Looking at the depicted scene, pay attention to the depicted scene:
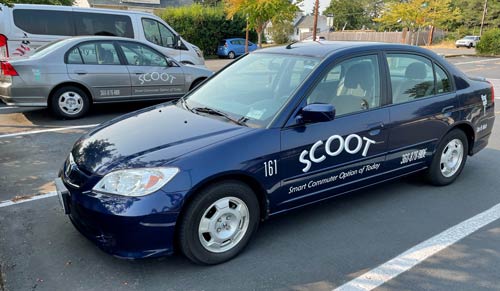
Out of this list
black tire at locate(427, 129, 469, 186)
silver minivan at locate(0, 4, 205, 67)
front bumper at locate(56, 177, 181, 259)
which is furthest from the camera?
silver minivan at locate(0, 4, 205, 67)

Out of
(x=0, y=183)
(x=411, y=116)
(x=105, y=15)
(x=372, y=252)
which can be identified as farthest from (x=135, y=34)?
(x=372, y=252)

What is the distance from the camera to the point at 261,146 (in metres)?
3.09

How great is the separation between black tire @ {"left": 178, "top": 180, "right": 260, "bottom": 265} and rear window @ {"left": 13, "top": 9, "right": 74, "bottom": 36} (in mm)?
9251

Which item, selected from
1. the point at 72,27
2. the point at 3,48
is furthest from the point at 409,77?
the point at 3,48

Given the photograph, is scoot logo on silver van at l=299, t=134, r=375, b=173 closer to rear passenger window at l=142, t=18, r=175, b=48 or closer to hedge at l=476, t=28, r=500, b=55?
rear passenger window at l=142, t=18, r=175, b=48

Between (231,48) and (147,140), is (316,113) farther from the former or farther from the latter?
(231,48)

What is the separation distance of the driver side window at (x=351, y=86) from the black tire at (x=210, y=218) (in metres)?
1.00

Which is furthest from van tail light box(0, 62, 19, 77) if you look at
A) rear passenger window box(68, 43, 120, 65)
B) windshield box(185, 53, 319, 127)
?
windshield box(185, 53, 319, 127)

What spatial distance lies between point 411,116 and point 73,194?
3.14 m

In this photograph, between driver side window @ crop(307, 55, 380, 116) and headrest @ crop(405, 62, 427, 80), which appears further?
headrest @ crop(405, 62, 427, 80)

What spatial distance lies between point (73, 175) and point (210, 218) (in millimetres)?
1077

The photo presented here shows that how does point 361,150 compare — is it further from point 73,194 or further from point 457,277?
point 73,194

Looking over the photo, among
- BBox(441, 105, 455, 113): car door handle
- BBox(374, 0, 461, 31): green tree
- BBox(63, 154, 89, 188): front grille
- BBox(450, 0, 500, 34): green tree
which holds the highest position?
BBox(450, 0, 500, 34): green tree

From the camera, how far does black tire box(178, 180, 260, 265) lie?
112 inches
